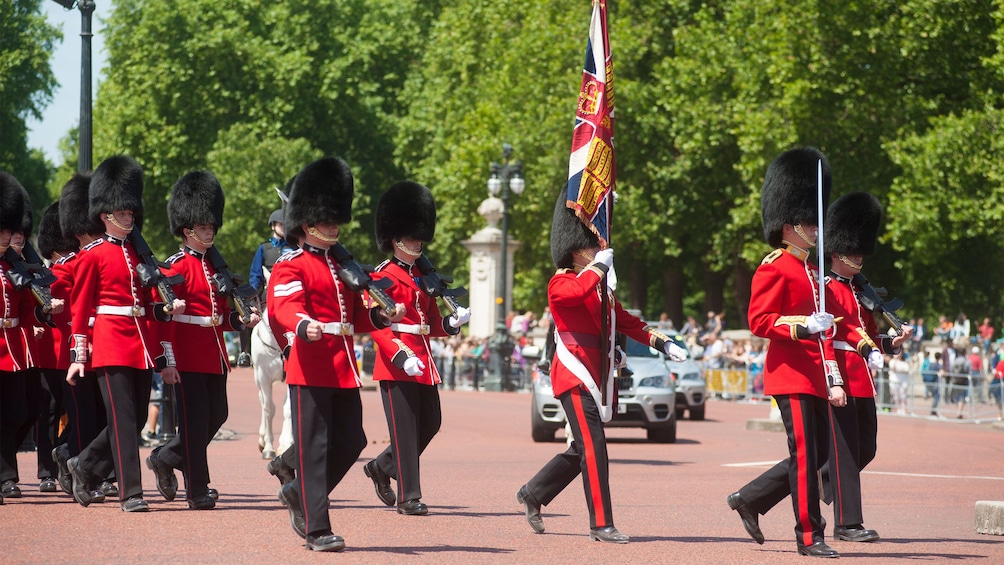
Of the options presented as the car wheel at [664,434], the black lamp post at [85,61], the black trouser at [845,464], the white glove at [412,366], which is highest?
the black lamp post at [85,61]

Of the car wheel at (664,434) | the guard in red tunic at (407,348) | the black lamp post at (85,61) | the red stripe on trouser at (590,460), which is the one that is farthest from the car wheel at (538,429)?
the red stripe on trouser at (590,460)

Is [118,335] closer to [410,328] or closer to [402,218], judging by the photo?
[410,328]

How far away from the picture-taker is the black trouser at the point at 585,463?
362 inches

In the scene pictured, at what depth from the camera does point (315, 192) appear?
9.19 meters

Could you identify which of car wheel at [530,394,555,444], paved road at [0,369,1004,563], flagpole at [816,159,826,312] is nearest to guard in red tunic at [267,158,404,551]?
paved road at [0,369,1004,563]

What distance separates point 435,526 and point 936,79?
29582 mm

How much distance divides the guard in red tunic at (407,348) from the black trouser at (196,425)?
1.08m

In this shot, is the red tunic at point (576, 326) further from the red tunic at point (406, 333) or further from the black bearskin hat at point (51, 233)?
the black bearskin hat at point (51, 233)

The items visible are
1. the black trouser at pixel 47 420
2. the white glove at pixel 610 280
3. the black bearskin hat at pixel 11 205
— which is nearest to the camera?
the white glove at pixel 610 280

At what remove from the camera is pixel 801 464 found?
29.2ft

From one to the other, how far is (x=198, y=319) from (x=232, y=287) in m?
0.33

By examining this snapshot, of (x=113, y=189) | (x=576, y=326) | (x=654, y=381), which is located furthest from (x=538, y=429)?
(x=576, y=326)

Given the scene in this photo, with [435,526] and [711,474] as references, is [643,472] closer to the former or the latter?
[711,474]

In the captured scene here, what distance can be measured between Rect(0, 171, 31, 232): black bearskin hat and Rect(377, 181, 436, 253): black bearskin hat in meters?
2.65
